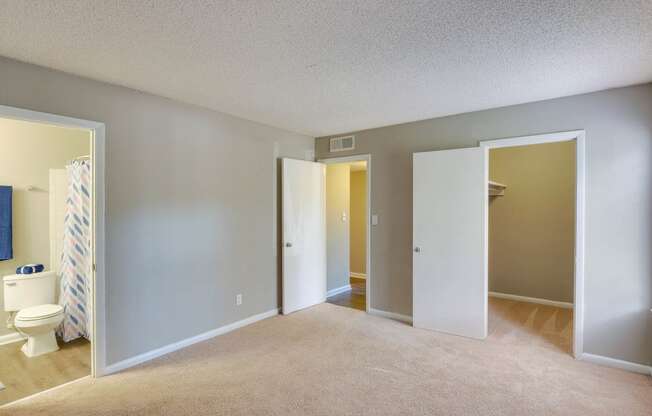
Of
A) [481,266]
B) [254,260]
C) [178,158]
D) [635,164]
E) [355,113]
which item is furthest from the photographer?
[254,260]

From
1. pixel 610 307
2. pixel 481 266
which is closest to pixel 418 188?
pixel 481 266

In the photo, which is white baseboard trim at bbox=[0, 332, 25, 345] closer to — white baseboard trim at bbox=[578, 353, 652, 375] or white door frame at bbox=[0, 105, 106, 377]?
white door frame at bbox=[0, 105, 106, 377]

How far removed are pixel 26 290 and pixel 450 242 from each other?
4334 mm

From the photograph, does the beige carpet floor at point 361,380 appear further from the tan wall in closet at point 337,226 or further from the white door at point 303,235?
the tan wall in closet at point 337,226

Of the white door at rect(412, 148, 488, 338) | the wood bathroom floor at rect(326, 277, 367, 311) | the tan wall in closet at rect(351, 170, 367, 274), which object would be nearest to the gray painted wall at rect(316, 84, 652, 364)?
the white door at rect(412, 148, 488, 338)

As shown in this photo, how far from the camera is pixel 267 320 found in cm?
412

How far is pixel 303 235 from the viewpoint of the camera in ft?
15.0

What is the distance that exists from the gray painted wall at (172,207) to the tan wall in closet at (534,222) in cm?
348

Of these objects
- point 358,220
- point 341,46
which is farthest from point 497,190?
point 341,46

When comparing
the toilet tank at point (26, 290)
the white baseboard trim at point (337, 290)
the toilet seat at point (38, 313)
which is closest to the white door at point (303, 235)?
the white baseboard trim at point (337, 290)

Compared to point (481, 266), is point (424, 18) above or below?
above

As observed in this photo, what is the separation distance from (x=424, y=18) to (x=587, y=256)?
261 cm

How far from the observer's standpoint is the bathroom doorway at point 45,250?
3148 mm

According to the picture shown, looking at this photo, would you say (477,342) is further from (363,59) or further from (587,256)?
(363,59)
